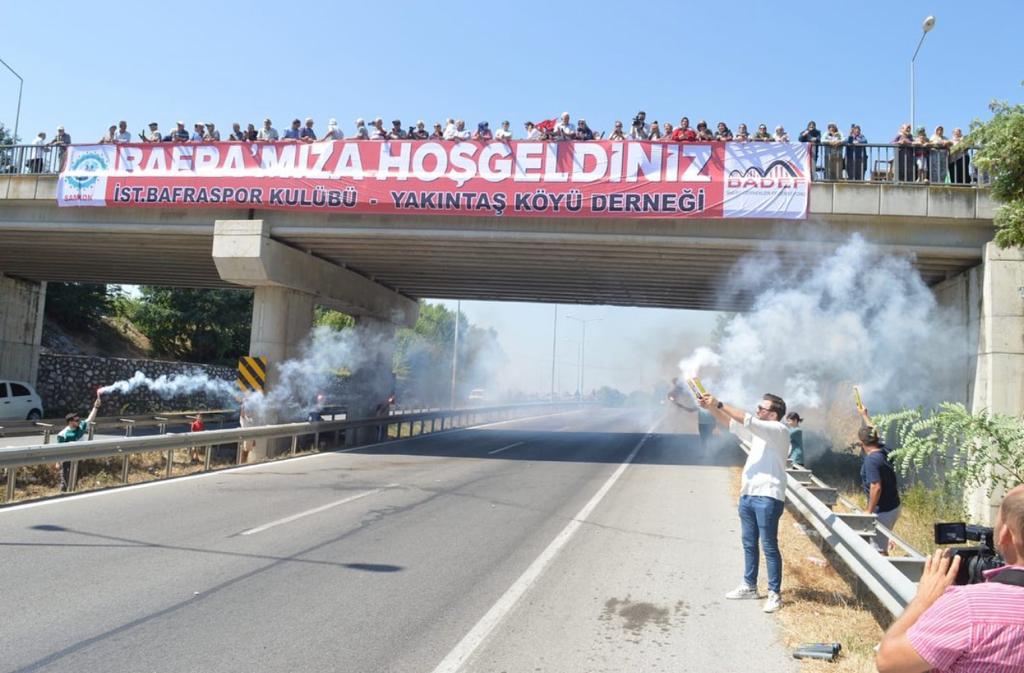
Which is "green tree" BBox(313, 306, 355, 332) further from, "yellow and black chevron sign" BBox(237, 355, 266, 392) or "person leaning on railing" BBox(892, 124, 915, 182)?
"person leaning on railing" BBox(892, 124, 915, 182)

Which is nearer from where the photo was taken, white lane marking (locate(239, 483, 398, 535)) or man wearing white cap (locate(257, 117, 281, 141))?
white lane marking (locate(239, 483, 398, 535))

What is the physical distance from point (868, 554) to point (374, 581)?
4067 millimetres

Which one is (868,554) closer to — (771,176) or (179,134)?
(771,176)

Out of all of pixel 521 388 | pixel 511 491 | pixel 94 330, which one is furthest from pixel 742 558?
pixel 521 388

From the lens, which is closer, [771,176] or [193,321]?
[771,176]

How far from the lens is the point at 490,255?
19.1 metres

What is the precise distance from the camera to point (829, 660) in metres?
4.95

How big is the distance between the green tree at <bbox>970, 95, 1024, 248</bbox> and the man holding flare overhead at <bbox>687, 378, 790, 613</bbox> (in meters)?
4.52

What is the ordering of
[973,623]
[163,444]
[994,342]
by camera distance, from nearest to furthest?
[973,623] < [163,444] < [994,342]

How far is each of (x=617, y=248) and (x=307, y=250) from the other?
8.41m

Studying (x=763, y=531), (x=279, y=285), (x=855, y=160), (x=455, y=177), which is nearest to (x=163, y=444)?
(x=279, y=285)

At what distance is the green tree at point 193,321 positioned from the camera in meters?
39.5

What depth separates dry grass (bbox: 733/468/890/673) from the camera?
195 inches

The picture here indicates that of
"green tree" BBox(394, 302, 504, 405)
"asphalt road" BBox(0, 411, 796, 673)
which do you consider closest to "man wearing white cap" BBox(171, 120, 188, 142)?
"asphalt road" BBox(0, 411, 796, 673)
